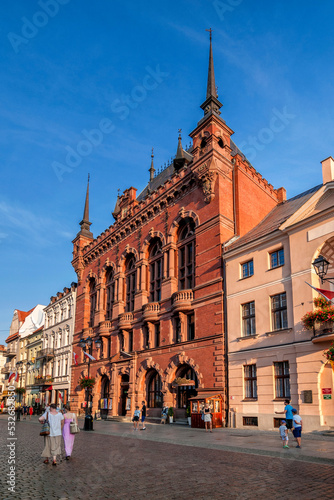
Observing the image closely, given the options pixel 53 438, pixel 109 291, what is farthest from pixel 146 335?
pixel 53 438

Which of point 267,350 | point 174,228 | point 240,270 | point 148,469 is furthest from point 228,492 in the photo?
point 174,228

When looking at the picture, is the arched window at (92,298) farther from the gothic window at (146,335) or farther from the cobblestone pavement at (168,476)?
the cobblestone pavement at (168,476)

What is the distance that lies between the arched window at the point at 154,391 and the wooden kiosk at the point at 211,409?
7392 millimetres

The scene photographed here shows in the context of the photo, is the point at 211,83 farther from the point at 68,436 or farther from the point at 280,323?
the point at 68,436

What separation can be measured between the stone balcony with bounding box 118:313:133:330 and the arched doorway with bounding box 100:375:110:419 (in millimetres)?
6573

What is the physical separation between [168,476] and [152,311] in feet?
74.1

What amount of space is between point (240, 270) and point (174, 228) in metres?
8.85

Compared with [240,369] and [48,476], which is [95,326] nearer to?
[240,369]

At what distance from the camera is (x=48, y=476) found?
365 inches

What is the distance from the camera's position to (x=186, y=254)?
31.2 meters

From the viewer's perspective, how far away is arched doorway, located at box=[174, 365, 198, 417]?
27.5m

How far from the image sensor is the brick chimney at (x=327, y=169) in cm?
2383

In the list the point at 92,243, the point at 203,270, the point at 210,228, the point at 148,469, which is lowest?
the point at 148,469

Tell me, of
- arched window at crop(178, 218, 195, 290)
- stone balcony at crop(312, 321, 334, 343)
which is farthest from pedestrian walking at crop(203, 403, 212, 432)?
arched window at crop(178, 218, 195, 290)
